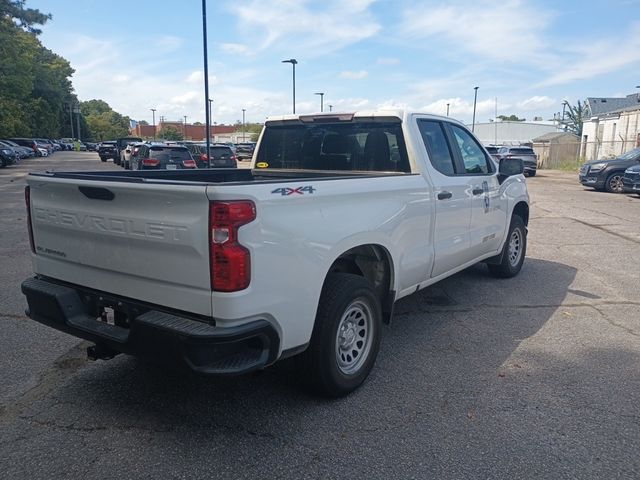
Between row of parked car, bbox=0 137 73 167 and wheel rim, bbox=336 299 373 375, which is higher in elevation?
row of parked car, bbox=0 137 73 167

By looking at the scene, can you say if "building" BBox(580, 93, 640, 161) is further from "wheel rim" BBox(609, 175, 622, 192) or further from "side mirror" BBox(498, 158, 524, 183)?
"side mirror" BBox(498, 158, 524, 183)

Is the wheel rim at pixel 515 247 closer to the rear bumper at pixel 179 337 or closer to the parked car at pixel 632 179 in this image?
the rear bumper at pixel 179 337

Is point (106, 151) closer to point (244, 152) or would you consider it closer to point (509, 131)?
point (244, 152)

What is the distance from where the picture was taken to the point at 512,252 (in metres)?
6.95

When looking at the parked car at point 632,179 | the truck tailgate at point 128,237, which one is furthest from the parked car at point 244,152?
the truck tailgate at point 128,237

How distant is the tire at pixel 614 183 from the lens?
65.3 ft

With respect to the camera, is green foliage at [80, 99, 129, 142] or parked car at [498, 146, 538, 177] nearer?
parked car at [498, 146, 538, 177]

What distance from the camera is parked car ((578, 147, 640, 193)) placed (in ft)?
65.0

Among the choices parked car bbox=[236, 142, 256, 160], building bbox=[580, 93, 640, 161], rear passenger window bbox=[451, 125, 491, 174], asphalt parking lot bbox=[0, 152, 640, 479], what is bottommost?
asphalt parking lot bbox=[0, 152, 640, 479]

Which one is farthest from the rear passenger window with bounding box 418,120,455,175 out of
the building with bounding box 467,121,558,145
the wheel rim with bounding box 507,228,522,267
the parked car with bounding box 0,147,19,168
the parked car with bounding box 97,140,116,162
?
the building with bounding box 467,121,558,145

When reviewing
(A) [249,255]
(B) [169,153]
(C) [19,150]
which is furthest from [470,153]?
(C) [19,150]

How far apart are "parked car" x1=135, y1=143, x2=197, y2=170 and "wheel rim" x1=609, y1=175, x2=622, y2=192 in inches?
615

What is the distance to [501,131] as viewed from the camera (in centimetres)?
8469

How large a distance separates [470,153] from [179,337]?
13.0 feet
